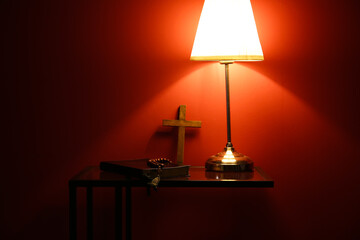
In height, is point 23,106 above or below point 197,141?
above

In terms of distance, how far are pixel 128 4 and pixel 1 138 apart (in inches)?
33.8

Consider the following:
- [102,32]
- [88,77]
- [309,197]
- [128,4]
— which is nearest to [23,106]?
[88,77]

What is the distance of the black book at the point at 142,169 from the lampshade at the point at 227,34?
452 millimetres

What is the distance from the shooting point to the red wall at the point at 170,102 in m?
2.10

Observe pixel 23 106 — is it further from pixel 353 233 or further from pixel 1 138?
pixel 353 233

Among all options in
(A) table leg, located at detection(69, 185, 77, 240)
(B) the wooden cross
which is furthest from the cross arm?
(A) table leg, located at detection(69, 185, 77, 240)

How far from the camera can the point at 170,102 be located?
212cm

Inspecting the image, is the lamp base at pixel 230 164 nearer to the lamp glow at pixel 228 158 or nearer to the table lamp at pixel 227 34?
the lamp glow at pixel 228 158

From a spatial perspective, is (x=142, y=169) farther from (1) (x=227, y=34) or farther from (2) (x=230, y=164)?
(1) (x=227, y=34)

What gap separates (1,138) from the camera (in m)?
2.09

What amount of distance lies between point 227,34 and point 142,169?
0.62 meters

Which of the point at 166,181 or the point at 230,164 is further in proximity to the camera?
the point at 230,164

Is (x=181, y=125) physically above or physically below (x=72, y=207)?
above

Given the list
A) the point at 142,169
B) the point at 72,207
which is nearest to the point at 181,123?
the point at 142,169
